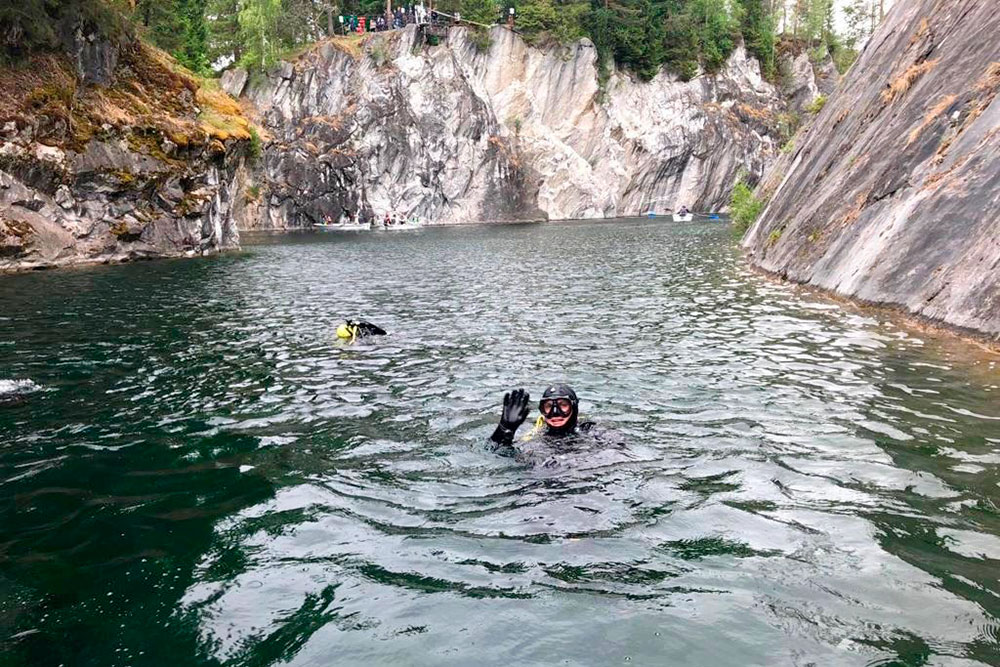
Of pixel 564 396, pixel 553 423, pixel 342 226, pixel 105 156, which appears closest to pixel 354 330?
pixel 553 423

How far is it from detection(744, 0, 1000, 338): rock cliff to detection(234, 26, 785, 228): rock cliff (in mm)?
54840

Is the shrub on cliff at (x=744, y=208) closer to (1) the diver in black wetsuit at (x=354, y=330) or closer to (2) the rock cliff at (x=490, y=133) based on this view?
(1) the diver in black wetsuit at (x=354, y=330)

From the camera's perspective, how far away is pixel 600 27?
86188 mm

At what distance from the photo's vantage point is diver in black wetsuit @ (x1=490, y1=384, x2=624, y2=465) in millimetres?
8195

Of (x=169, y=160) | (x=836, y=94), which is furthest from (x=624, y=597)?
(x=169, y=160)

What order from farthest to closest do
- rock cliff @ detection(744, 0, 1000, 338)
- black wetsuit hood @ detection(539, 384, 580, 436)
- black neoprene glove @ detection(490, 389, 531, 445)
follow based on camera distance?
rock cliff @ detection(744, 0, 1000, 338) < black neoprene glove @ detection(490, 389, 531, 445) < black wetsuit hood @ detection(539, 384, 580, 436)

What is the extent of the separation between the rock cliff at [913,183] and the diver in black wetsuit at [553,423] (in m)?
8.68

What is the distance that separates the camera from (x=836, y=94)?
1155 inches

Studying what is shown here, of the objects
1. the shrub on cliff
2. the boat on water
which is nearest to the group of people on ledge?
the boat on water

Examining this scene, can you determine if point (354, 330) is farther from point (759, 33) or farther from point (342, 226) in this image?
point (759, 33)

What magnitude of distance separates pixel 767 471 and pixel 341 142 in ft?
236

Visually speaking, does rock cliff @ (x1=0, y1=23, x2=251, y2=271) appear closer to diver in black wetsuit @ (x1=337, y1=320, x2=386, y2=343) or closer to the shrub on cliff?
diver in black wetsuit @ (x1=337, y1=320, x2=386, y2=343)

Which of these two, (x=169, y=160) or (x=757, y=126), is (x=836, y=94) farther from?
(x=757, y=126)

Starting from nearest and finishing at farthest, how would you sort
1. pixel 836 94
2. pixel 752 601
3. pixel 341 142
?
pixel 752 601
pixel 836 94
pixel 341 142
